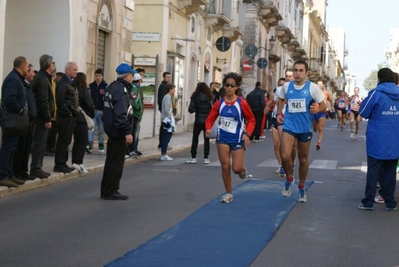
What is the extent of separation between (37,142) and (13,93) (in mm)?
1694

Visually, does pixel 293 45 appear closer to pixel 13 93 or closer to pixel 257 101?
A: pixel 257 101

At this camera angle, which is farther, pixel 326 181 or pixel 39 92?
pixel 326 181

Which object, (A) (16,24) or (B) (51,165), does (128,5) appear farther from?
(B) (51,165)

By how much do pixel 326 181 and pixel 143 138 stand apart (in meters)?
12.9

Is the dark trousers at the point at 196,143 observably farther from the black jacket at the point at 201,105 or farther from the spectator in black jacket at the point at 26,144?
the spectator in black jacket at the point at 26,144

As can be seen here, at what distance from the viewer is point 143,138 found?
87.7 ft

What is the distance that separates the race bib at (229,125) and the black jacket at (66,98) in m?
3.53

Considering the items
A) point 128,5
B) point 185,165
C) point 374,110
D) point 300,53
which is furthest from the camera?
point 300,53

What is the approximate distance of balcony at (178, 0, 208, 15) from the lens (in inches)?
1224

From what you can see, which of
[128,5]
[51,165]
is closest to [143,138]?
[128,5]

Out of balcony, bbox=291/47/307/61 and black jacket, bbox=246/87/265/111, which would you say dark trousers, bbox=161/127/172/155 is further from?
balcony, bbox=291/47/307/61

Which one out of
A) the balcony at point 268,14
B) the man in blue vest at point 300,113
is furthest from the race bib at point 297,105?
the balcony at point 268,14

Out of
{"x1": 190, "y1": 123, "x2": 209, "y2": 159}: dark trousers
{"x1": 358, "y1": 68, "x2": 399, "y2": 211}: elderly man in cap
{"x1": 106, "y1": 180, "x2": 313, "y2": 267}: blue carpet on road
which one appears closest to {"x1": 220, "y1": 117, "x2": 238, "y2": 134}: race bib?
{"x1": 106, "y1": 180, "x2": 313, "y2": 267}: blue carpet on road

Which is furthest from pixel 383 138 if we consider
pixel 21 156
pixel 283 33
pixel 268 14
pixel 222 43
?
pixel 283 33
